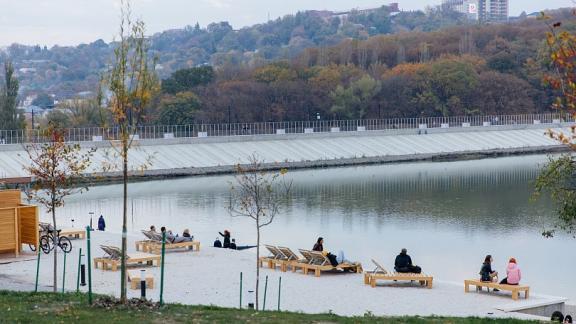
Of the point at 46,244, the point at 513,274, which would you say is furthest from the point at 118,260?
the point at 513,274

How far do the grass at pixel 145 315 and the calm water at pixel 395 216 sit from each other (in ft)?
32.8

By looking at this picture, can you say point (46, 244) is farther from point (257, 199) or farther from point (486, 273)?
point (486, 273)

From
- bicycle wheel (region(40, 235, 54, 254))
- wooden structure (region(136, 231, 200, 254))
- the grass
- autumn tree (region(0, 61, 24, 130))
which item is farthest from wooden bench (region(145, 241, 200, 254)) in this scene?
autumn tree (region(0, 61, 24, 130))

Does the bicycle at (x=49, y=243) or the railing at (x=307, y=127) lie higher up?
the railing at (x=307, y=127)

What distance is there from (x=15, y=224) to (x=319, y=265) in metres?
7.74

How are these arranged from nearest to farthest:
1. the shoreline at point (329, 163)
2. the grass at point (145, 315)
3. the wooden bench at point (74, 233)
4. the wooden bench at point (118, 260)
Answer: the grass at point (145, 315) → the wooden bench at point (118, 260) → the wooden bench at point (74, 233) → the shoreline at point (329, 163)

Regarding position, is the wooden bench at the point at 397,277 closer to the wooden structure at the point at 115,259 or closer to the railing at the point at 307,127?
the wooden structure at the point at 115,259

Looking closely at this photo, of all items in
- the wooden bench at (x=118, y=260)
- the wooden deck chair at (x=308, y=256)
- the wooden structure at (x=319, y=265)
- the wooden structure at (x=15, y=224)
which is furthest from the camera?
the wooden structure at (x=15, y=224)

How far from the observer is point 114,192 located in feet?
172

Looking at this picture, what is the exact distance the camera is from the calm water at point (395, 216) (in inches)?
1155

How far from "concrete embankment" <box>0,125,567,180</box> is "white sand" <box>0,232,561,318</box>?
34.6m

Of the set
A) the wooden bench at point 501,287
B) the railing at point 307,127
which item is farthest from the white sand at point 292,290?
the railing at point 307,127

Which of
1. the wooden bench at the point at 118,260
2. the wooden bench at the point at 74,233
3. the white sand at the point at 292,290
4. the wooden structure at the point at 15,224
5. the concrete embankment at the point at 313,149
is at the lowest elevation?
the white sand at the point at 292,290

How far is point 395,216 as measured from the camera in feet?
133
